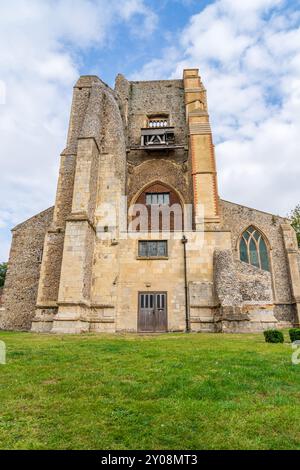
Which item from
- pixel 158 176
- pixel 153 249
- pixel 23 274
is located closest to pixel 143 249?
pixel 153 249

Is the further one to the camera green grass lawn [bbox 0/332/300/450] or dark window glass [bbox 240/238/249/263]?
dark window glass [bbox 240/238/249/263]

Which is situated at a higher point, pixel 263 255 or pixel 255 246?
pixel 255 246

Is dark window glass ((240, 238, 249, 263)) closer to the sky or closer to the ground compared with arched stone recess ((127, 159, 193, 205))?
closer to the ground

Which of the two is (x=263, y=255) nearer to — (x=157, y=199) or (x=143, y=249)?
(x=157, y=199)

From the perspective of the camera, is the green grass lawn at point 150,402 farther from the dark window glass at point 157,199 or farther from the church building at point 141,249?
the dark window glass at point 157,199

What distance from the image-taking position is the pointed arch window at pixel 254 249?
23406 mm

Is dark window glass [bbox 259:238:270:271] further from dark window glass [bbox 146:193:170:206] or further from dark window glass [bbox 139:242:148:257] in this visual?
dark window glass [bbox 139:242:148:257]

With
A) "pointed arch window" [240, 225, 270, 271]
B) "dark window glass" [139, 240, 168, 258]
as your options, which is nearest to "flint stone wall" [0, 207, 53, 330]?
"dark window glass" [139, 240, 168, 258]

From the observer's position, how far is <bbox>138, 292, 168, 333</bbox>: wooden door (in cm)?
1658

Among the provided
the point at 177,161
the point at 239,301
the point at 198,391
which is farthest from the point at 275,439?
Result: the point at 177,161

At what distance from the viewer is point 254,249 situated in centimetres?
2377

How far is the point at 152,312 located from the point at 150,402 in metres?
12.4

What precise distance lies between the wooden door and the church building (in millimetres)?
53
